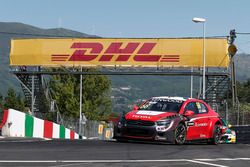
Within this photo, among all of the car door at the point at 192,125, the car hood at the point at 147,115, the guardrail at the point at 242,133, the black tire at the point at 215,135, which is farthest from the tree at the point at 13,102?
the car hood at the point at 147,115

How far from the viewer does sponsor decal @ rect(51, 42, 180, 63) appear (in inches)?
2063

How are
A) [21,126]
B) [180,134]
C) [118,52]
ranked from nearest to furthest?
[180,134] → [21,126] → [118,52]

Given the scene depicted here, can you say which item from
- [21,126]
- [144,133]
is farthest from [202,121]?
[21,126]

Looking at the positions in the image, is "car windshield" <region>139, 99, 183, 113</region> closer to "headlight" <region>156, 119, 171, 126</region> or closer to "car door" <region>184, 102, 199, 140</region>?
"car door" <region>184, 102, 199, 140</region>

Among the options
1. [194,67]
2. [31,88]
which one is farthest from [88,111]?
[194,67]

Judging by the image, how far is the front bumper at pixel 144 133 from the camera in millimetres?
15883

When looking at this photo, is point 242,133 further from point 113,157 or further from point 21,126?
point 113,157

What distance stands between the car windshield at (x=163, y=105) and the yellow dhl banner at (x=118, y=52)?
34.6m

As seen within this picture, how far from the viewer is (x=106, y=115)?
3359 inches

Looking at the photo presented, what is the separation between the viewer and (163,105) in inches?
674

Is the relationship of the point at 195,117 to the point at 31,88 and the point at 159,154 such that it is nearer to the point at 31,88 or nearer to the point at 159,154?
the point at 159,154

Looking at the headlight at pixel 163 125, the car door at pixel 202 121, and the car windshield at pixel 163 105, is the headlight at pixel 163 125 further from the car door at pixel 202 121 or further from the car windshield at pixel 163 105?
the car door at pixel 202 121

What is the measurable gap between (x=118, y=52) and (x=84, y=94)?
26.6 meters

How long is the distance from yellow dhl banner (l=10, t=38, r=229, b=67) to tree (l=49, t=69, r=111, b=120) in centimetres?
1930
